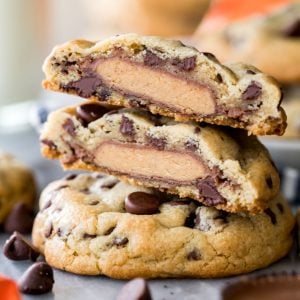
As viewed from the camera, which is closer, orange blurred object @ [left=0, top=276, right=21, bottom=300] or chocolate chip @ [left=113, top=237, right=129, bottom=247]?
orange blurred object @ [left=0, top=276, right=21, bottom=300]

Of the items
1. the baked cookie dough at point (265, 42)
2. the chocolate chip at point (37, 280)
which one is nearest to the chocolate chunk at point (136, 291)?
the chocolate chip at point (37, 280)

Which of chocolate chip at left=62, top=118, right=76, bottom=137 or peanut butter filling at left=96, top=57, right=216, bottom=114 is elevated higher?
peanut butter filling at left=96, top=57, right=216, bottom=114

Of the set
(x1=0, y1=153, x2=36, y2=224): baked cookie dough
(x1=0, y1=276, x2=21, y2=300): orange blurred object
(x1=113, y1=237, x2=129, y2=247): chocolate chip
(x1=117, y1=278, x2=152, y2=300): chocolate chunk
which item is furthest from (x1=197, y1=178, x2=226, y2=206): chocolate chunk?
(x1=0, y1=153, x2=36, y2=224): baked cookie dough

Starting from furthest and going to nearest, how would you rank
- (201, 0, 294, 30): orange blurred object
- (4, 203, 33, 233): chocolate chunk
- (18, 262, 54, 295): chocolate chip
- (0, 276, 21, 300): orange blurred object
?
(201, 0, 294, 30): orange blurred object
(4, 203, 33, 233): chocolate chunk
(18, 262, 54, 295): chocolate chip
(0, 276, 21, 300): orange blurred object

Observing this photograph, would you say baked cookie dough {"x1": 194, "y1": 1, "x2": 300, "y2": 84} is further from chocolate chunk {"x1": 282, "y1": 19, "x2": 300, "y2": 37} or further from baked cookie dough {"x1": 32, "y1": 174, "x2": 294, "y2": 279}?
baked cookie dough {"x1": 32, "y1": 174, "x2": 294, "y2": 279}

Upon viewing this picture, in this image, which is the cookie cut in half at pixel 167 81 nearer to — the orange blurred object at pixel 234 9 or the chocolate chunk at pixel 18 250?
the chocolate chunk at pixel 18 250

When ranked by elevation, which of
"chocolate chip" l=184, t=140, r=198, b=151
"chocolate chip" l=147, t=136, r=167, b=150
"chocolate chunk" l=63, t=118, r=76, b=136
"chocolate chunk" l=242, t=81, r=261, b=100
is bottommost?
"chocolate chunk" l=63, t=118, r=76, b=136

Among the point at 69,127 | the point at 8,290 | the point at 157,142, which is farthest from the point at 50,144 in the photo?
the point at 8,290

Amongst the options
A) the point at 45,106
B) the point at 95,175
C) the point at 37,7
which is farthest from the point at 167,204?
the point at 37,7
